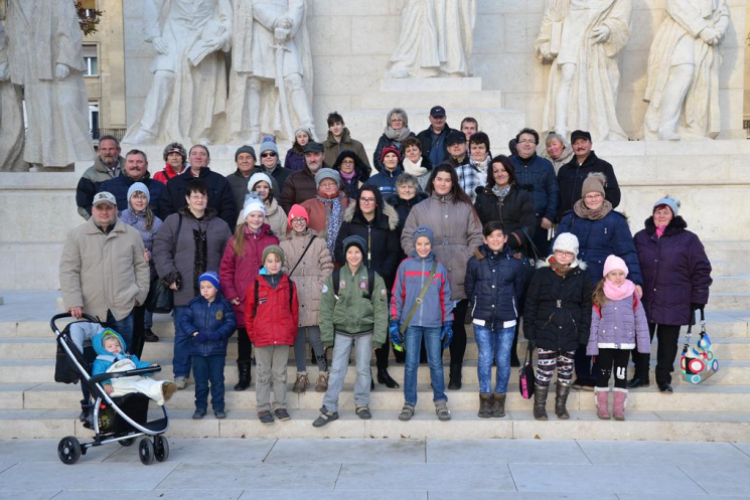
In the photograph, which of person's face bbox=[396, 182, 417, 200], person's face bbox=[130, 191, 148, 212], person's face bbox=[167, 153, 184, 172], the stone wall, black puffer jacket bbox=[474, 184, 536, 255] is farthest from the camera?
the stone wall

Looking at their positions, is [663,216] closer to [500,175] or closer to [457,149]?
[500,175]

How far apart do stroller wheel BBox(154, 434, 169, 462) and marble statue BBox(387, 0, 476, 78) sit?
293 inches

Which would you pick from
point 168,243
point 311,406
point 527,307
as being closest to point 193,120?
point 168,243

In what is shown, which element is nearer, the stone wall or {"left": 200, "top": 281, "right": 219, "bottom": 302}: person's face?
{"left": 200, "top": 281, "right": 219, "bottom": 302}: person's face

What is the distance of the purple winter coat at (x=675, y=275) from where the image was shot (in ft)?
21.5

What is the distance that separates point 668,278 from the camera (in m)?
6.63

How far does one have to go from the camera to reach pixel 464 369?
7168mm

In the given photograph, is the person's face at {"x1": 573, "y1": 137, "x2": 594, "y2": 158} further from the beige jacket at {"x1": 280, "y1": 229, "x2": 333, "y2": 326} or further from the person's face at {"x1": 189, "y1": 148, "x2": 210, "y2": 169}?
the person's face at {"x1": 189, "y1": 148, "x2": 210, "y2": 169}

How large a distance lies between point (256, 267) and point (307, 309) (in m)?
0.56

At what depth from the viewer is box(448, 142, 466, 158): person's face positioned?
24.2 feet

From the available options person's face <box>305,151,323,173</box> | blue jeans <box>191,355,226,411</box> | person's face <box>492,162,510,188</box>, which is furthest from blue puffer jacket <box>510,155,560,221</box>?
blue jeans <box>191,355,226,411</box>

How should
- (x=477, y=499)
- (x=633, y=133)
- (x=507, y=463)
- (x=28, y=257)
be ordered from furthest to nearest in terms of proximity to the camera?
(x=633, y=133), (x=28, y=257), (x=507, y=463), (x=477, y=499)

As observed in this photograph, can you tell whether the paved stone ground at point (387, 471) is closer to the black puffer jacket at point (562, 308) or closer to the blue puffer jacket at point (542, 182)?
the black puffer jacket at point (562, 308)

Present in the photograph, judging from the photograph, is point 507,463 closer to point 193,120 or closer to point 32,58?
point 193,120
